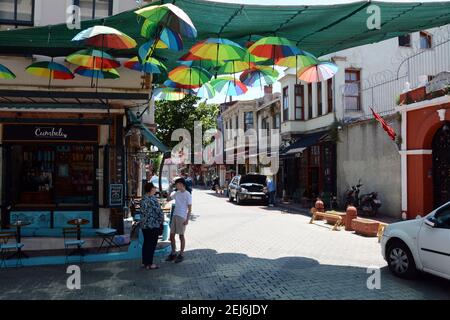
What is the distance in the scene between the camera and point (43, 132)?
1036 cm

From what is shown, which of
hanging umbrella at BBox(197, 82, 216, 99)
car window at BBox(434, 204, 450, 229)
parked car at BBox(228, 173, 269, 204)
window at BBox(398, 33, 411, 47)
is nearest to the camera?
car window at BBox(434, 204, 450, 229)

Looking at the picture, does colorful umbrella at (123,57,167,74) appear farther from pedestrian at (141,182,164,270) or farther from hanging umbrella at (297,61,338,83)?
hanging umbrella at (297,61,338,83)

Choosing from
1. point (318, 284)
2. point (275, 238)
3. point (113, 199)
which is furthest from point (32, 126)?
point (318, 284)

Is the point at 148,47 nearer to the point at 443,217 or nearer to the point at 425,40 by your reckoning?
the point at 443,217

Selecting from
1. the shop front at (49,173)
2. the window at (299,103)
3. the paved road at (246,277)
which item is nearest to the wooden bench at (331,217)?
the paved road at (246,277)

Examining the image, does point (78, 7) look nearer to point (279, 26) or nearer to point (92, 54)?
point (92, 54)

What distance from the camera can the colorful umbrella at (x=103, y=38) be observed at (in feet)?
21.3

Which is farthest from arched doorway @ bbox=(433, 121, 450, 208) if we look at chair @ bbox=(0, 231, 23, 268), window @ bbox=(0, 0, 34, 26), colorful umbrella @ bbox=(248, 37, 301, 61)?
window @ bbox=(0, 0, 34, 26)

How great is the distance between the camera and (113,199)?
Result: 10.4m

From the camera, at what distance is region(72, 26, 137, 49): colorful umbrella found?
21.3 feet

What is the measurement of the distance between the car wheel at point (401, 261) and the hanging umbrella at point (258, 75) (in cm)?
505

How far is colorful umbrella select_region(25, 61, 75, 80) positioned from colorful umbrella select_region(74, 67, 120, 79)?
227 mm

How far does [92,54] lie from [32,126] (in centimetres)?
373

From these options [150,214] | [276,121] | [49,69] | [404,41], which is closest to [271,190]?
[276,121]
